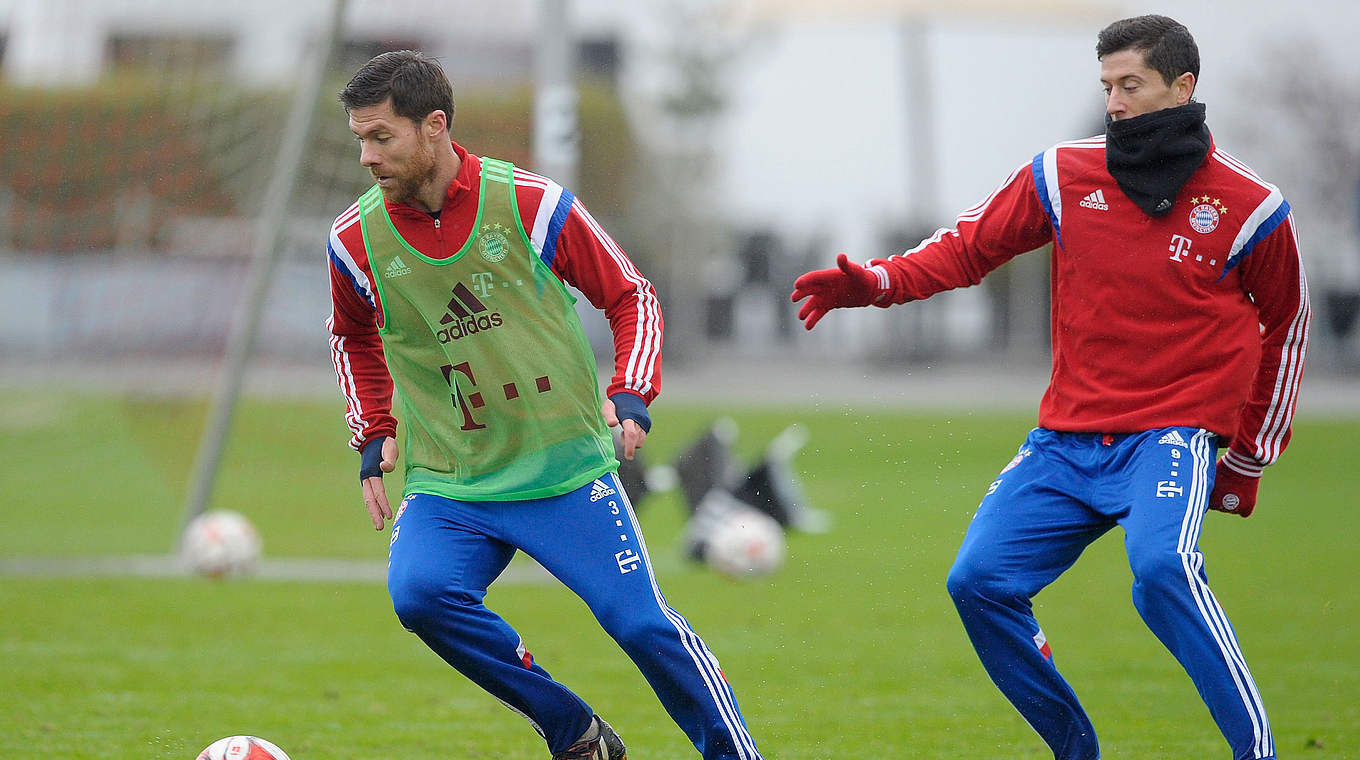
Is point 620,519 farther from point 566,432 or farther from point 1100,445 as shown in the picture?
point 1100,445

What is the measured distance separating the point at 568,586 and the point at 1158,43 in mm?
2350

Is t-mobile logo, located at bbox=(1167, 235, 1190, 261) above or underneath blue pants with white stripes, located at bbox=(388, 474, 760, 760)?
above

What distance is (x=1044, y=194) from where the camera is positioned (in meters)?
4.81

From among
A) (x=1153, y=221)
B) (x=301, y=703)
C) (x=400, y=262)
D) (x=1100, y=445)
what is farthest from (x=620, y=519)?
(x=301, y=703)

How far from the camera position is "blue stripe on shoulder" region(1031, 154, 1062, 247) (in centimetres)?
479

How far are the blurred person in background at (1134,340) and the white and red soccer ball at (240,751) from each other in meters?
2.07

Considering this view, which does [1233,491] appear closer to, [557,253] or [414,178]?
[557,253]

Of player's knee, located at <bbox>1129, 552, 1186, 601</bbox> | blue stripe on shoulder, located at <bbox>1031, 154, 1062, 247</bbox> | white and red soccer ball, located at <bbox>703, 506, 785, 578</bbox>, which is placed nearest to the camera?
player's knee, located at <bbox>1129, 552, 1186, 601</bbox>

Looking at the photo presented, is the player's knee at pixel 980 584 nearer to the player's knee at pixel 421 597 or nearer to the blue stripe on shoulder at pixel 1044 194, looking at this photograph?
the blue stripe on shoulder at pixel 1044 194

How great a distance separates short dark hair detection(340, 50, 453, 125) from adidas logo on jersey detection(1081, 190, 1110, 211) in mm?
1959

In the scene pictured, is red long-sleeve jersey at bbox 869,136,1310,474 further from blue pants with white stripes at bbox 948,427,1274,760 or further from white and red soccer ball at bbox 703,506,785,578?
white and red soccer ball at bbox 703,506,785,578

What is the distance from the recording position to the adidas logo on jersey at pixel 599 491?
4.61 m

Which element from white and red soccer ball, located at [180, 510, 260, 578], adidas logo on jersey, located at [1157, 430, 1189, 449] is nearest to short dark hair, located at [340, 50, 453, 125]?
adidas logo on jersey, located at [1157, 430, 1189, 449]

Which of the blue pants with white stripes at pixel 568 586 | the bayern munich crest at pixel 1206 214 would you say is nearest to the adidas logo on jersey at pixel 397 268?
the blue pants with white stripes at pixel 568 586
